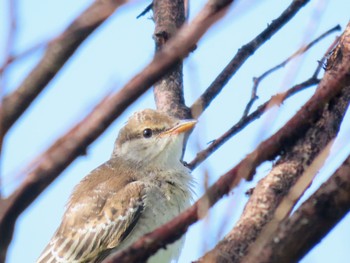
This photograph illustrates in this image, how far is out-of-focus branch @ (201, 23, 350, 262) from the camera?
4.30 metres

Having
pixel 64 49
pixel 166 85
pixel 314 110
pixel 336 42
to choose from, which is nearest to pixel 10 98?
pixel 64 49

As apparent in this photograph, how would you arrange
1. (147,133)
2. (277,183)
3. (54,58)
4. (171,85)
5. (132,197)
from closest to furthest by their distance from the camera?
(54,58) → (277,183) → (132,197) → (171,85) → (147,133)

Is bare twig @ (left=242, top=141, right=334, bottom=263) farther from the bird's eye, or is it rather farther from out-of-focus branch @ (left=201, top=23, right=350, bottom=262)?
the bird's eye

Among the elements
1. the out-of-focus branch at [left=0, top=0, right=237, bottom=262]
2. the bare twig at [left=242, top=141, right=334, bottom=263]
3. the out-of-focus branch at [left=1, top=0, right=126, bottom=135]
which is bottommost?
the bare twig at [left=242, top=141, right=334, bottom=263]

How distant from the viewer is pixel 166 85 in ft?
28.2

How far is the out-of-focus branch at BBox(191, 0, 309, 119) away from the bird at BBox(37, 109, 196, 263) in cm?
39

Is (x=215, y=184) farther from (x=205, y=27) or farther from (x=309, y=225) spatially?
(x=205, y=27)

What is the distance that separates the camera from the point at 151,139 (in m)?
9.50

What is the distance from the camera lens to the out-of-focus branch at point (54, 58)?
2572 millimetres

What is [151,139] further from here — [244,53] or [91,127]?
[91,127]

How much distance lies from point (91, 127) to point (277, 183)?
2263 millimetres

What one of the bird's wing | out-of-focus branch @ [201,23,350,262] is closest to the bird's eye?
the bird's wing

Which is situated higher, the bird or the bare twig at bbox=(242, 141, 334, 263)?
the bird

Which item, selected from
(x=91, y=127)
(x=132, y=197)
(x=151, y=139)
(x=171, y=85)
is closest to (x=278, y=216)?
(x=91, y=127)
